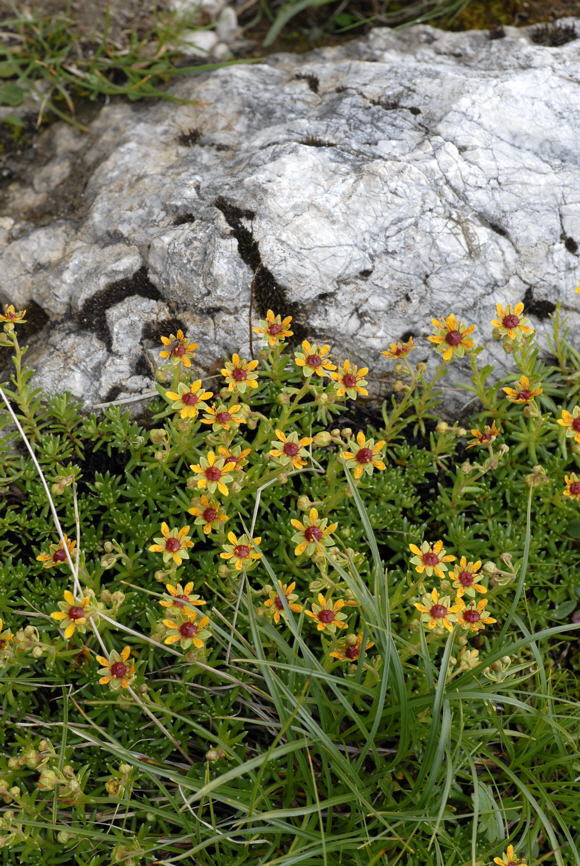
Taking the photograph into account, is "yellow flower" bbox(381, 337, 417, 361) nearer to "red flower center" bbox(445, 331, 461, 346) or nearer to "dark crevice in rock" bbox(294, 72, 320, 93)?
"red flower center" bbox(445, 331, 461, 346)

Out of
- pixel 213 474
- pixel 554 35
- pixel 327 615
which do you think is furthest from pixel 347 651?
pixel 554 35

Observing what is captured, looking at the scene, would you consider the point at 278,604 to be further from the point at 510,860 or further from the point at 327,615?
the point at 510,860

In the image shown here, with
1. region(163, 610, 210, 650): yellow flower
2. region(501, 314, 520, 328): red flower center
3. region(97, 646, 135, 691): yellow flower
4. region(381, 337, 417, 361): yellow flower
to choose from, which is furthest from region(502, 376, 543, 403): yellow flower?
region(97, 646, 135, 691): yellow flower

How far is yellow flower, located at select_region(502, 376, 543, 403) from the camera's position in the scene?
3479 millimetres

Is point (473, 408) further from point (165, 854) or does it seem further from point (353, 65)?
point (165, 854)

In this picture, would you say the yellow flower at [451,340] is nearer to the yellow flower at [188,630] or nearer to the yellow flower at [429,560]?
the yellow flower at [429,560]

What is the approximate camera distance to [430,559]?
3035 millimetres

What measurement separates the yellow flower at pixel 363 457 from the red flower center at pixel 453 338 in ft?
2.08

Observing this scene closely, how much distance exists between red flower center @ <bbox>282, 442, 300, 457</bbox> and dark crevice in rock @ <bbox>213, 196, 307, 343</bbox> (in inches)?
36.2

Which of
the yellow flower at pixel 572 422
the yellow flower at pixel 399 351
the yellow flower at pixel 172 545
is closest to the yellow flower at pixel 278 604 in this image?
the yellow flower at pixel 172 545

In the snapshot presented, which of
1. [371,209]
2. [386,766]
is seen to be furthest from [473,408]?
[386,766]

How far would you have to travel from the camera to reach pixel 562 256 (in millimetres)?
3994

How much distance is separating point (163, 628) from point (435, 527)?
5.23 ft

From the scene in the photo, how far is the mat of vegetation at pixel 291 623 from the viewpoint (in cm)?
281
